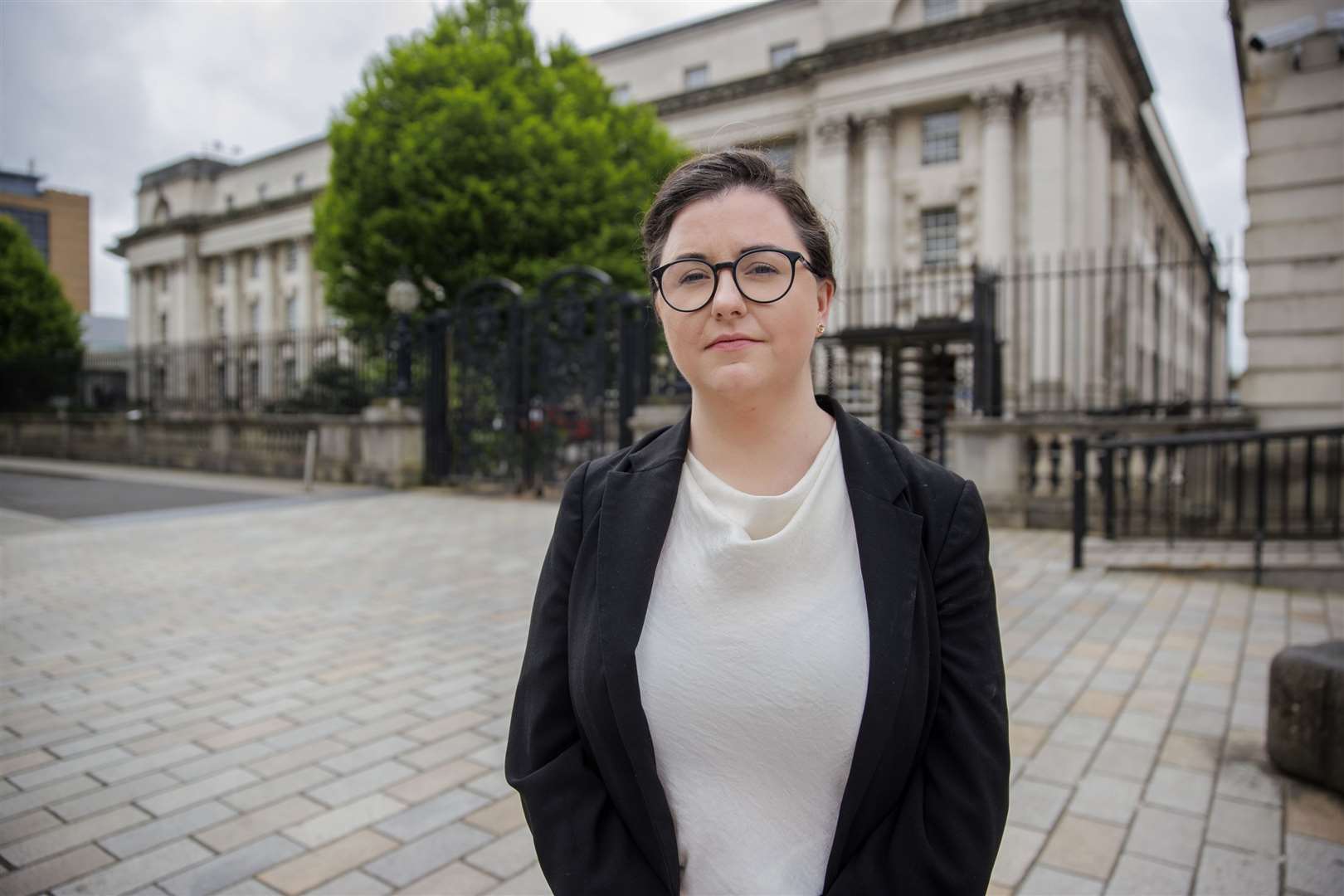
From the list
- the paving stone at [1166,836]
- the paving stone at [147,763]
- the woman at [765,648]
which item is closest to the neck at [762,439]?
the woman at [765,648]

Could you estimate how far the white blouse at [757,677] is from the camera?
126 cm

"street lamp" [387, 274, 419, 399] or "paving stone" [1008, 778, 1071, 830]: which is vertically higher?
"street lamp" [387, 274, 419, 399]

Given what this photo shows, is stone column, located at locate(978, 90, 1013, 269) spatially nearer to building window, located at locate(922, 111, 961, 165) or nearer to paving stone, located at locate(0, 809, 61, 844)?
building window, located at locate(922, 111, 961, 165)

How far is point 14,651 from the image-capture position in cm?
477

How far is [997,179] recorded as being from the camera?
26094 millimetres

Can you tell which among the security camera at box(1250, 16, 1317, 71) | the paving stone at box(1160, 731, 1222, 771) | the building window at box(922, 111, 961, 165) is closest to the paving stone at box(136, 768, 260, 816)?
the paving stone at box(1160, 731, 1222, 771)

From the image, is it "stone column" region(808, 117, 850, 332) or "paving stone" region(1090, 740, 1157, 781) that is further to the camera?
"stone column" region(808, 117, 850, 332)

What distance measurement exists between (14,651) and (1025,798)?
5.31m

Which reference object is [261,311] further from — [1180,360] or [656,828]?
[656,828]

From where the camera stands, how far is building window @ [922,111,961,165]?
1112 inches

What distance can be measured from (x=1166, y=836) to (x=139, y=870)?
3.21 m

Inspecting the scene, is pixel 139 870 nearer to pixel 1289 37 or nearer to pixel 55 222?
pixel 1289 37

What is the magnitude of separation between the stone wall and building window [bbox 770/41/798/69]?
24.9m

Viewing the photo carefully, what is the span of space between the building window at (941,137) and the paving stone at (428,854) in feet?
96.6
